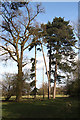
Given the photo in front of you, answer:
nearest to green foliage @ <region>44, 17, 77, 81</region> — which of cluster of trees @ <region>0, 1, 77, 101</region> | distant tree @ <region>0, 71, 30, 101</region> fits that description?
cluster of trees @ <region>0, 1, 77, 101</region>

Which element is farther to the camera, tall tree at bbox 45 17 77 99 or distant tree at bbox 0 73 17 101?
tall tree at bbox 45 17 77 99

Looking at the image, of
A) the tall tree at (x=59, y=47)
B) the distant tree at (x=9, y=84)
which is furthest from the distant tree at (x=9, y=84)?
the tall tree at (x=59, y=47)

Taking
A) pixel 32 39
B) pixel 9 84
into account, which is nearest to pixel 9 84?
pixel 9 84

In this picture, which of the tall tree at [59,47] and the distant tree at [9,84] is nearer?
the distant tree at [9,84]

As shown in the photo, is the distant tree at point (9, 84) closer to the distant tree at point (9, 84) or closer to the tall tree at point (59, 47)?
the distant tree at point (9, 84)

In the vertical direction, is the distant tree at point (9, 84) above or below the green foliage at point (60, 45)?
below

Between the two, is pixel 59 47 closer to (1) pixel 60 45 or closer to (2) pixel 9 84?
(1) pixel 60 45

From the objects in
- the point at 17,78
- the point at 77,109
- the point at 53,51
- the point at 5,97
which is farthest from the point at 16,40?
the point at 77,109

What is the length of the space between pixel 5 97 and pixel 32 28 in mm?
6628

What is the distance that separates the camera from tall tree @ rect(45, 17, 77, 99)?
16531mm

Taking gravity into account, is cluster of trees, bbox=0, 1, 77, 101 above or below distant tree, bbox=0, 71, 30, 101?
above

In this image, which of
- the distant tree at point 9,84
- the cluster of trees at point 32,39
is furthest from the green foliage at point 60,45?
the distant tree at point 9,84

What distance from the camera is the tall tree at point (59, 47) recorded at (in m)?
16.5

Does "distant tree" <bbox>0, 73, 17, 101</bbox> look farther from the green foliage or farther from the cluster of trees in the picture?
the green foliage
